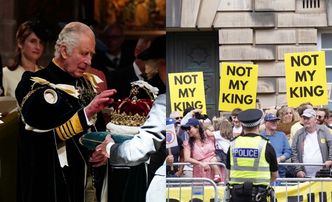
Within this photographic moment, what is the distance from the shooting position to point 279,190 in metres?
10.8

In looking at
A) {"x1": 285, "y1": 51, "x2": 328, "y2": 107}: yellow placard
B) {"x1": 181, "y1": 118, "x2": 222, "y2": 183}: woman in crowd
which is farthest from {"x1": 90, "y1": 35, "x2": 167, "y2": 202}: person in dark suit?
{"x1": 285, "y1": 51, "x2": 328, "y2": 107}: yellow placard

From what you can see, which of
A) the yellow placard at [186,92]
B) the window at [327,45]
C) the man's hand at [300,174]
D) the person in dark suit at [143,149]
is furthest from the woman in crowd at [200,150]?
the person in dark suit at [143,149]

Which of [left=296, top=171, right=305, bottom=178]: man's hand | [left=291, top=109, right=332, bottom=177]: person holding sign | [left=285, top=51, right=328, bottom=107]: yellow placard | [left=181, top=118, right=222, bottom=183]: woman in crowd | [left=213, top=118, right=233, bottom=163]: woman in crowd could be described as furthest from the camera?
[left=285, top=51, right=328, bottom=107]: yellow placard

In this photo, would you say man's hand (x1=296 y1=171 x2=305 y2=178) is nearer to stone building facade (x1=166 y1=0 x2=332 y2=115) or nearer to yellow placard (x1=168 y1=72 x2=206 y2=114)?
yellow placard (x1=168 y1=72 x2=206 y2=114)

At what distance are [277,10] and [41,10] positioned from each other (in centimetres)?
1408

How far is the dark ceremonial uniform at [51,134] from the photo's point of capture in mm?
4176

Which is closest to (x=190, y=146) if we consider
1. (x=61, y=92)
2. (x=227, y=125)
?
(x=227, y=125)

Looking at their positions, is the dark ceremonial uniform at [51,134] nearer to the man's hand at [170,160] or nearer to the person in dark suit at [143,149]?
the person in dark suit at [143,149]

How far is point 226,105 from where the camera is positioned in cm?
1445

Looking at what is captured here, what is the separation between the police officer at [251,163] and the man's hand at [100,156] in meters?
5.12

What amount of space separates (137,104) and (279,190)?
685 centimetres

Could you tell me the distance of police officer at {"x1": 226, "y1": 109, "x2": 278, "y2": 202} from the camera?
927 centimetres

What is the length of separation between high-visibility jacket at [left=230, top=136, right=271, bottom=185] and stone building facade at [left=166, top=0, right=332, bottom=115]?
328 inches

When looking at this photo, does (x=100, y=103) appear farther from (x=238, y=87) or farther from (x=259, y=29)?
(x=259, y=29)
